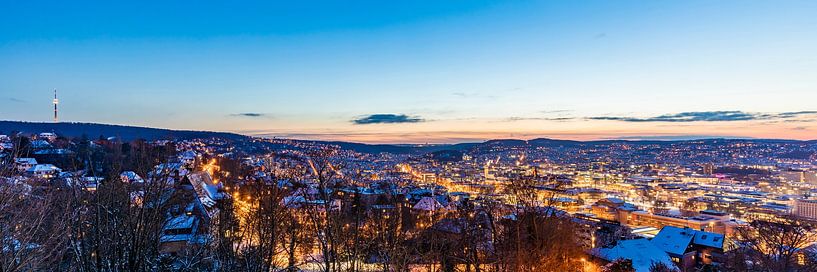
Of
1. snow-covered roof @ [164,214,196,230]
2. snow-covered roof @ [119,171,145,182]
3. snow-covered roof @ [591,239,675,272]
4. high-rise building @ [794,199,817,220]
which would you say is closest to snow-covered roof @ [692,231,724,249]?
snow-covered roof @ [591,239,675,272]

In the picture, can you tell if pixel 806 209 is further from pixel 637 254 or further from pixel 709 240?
pixel 637 254

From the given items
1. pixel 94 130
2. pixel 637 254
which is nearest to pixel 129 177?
pixel 637 254

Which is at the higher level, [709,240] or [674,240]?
[674,240]

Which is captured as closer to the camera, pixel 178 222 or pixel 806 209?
pixel 178 222

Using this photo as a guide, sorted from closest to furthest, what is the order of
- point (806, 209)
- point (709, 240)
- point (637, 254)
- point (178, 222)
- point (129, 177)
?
point (129, 177), point (178, 222), point (637, 254), point (709, 240), point (806, 209)

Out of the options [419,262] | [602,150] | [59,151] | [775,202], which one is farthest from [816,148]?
[59,151]

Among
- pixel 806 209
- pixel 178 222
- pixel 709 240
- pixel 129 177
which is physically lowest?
pixel 806 209

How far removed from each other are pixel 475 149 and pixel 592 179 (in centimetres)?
5224

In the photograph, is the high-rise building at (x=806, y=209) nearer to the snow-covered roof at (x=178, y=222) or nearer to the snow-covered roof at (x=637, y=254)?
the snow-covered roof at (x=637, y=254)

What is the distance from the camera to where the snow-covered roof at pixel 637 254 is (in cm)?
1827

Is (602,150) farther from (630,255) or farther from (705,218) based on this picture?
(630,255)

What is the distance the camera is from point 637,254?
1908 centimetres

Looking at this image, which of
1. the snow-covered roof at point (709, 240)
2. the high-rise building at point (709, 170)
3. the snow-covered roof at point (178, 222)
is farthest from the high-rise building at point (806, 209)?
the snow-covered roof at point (178, 222)

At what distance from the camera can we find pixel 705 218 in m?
41.4
